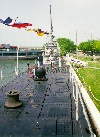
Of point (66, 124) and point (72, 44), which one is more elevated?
point (72, 44)

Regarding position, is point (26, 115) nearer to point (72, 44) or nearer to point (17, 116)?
point (17, 116)

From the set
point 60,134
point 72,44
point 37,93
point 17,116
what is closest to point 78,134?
point 60,134

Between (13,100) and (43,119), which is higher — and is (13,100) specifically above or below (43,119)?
above

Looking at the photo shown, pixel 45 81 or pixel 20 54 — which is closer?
pixel 45 81

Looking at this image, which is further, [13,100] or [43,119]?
[13,100]

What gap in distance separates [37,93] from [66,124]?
6879 mm

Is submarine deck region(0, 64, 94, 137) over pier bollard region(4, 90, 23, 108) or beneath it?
beneath

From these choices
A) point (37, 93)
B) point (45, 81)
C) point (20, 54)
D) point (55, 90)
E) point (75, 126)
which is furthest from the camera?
point (20, 54)

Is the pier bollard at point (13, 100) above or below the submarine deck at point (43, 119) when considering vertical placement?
above

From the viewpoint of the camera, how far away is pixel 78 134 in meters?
9.02

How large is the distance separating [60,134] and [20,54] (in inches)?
5812

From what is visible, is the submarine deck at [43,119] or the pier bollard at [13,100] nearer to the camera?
the submarine deck at [43,119]

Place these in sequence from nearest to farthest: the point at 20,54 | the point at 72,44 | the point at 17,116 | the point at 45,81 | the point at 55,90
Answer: the point at 17,116
the point at 55,90
the point at 45,81
the point at 20,54
the point at 72,44

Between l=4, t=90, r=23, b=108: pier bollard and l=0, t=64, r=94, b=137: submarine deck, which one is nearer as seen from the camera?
l=0, t=64, r=94, b=137: submarine deck
